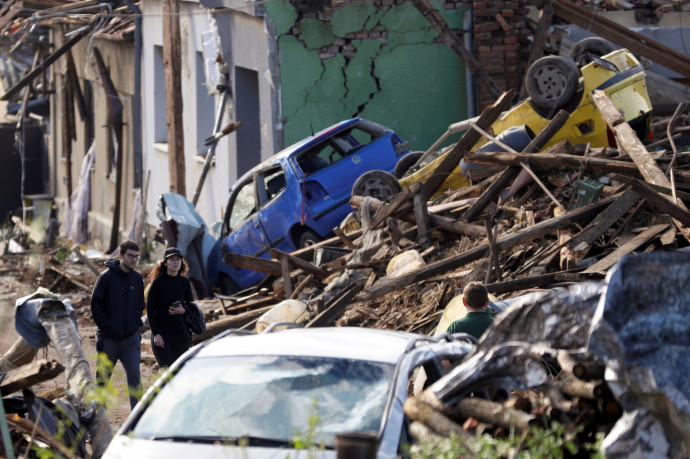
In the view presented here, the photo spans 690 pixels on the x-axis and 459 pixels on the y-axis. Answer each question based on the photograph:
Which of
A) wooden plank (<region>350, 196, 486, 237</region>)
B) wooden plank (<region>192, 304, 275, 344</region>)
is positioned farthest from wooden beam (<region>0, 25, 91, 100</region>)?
wooden plank (<region>350, 196, 486, 237</region>)

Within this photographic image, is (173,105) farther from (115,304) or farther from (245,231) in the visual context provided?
(115,304)

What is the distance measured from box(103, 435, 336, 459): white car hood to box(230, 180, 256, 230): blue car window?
960cm

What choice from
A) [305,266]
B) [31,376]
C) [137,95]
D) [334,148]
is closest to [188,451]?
[31,376]

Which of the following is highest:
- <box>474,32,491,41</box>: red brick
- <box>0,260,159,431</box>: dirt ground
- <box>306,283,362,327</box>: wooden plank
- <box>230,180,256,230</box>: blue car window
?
<box>474,32,491,41</box>: red brick

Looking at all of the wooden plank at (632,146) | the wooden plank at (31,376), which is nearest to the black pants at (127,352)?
the wooden plank at (31,376)

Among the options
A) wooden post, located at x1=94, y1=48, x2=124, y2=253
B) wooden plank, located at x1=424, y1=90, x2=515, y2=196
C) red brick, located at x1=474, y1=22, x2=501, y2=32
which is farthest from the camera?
wooden post, located at x1=94, y1=48, x2=124, y2=253

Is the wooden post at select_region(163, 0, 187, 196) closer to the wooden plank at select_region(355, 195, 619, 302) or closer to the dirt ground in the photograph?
the dirt ground

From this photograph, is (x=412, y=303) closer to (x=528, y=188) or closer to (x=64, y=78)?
(x=528, y=188)

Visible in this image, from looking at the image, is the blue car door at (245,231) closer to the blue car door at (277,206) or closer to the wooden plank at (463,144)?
the blue car door at (277,206)

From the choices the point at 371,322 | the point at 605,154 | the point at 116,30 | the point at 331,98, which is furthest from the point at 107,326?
the point at 116,30

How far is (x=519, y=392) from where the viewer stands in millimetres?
5414

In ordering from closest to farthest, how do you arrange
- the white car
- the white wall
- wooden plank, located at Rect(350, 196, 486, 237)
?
1. the white car
2. wooden plank, located at Rect(350, 196, 486, 237)
3. the white wall

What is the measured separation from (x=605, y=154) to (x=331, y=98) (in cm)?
634

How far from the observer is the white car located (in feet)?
14.9
